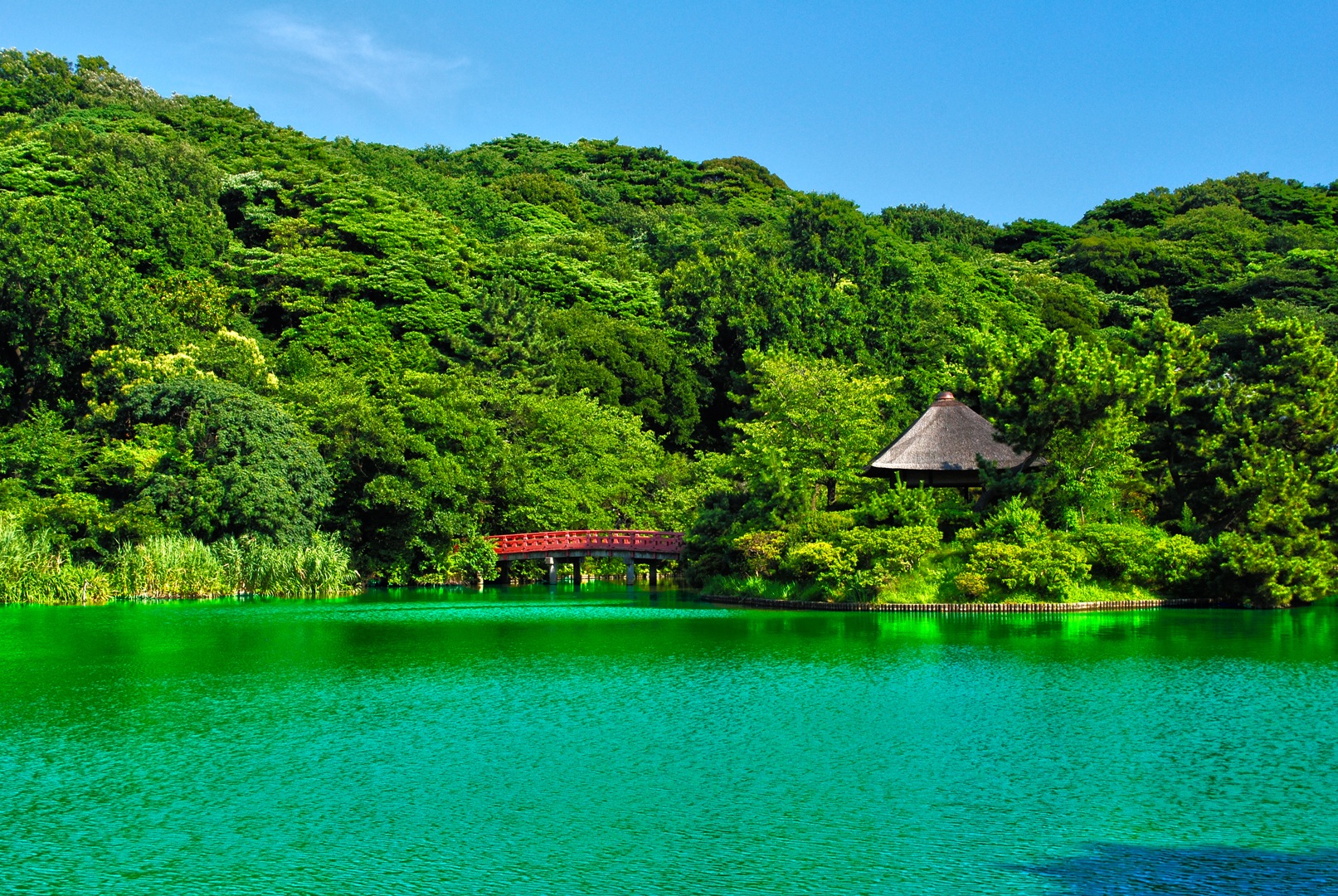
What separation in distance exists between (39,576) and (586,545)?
13637mm

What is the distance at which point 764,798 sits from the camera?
336 inches

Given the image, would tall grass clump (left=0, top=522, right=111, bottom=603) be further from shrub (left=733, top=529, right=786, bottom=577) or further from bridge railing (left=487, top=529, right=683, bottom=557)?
shrub (left=733, top=529, right=786, bottom=577)

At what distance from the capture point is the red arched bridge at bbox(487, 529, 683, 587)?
3173cm

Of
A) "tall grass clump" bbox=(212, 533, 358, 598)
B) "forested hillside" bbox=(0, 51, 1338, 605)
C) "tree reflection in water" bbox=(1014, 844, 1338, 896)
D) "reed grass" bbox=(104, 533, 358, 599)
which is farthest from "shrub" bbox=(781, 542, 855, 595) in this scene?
"tree reflection in water" bbox=(1014, 844, 1338, 896)

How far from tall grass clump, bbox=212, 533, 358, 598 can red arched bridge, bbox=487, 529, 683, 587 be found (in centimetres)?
545

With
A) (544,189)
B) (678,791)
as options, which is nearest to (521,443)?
(678,791)

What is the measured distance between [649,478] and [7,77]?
44.1 metres

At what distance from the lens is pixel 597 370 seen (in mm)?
40688

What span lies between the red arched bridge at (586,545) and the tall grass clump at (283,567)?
5448mm

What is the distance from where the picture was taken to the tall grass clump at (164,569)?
2602cm

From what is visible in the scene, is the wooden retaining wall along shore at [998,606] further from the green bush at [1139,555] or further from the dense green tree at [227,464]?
the dense green tree at [227,464]

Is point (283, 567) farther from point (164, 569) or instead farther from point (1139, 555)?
point (1139, 555)

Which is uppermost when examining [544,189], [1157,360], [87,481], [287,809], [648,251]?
[544,189]

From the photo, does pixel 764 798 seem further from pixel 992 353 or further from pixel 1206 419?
pixel 1206 419
